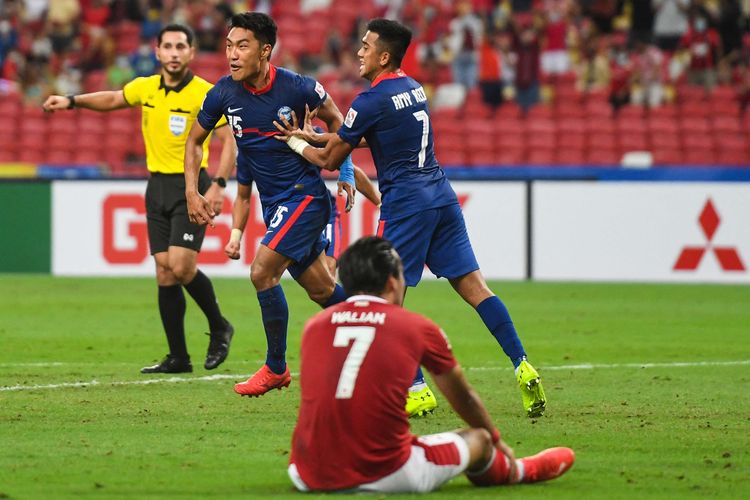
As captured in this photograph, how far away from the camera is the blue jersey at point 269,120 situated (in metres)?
9.05

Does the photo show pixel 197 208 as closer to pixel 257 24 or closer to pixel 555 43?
pixel 257 24

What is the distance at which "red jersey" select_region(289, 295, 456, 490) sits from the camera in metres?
5.82

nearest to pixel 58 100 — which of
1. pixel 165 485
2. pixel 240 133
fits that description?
pixel 240 133

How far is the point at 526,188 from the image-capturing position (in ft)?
60.3

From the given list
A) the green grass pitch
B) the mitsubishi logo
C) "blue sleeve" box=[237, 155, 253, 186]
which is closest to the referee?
the green grass pitch

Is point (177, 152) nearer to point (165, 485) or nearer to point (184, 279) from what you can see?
point (184, 279)

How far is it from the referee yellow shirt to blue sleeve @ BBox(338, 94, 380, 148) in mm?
2688

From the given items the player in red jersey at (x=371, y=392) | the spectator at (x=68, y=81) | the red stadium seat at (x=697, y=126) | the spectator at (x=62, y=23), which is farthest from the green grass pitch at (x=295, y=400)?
the spectator at (x=62, y=23)

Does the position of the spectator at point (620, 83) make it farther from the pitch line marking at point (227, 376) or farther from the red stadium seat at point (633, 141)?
the pitch line marking at point (227, 376)

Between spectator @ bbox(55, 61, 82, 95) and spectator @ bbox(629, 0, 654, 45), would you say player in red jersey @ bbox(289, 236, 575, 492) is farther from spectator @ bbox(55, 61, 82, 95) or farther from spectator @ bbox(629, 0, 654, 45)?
spectator @ bbox(629, 0, 654, 45)

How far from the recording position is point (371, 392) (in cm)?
582

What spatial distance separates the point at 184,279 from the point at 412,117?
295 cm

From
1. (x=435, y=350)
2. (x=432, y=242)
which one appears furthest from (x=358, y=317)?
(x=432, y=242)

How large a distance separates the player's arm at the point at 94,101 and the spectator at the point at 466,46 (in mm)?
14451
